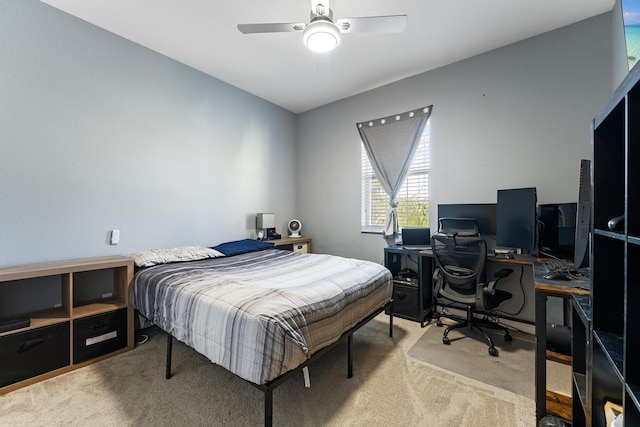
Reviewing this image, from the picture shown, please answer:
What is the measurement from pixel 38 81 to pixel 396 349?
3826 mm

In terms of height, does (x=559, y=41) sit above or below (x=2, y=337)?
above

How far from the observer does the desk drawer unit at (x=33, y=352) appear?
5.77 feet

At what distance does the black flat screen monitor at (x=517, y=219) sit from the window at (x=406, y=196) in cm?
88

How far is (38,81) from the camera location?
219 cm

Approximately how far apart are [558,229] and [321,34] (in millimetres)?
2565

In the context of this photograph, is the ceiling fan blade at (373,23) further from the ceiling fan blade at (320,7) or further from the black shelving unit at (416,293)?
the black shelving unit at (416,293)

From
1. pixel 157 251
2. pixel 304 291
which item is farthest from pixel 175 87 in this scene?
pixel 304 291

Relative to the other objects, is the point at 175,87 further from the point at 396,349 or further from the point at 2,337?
the point at 396,349

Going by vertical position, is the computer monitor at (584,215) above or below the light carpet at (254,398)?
above

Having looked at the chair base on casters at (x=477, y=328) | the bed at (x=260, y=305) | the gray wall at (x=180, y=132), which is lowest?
the chair base on casters at (x=477, y=328)

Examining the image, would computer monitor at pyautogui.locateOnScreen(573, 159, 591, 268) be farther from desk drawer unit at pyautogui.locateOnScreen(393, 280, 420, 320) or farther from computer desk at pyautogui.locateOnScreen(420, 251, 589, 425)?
desk drawer unit at pyautogui.locateOnScreen(393, 280, 420, 320)

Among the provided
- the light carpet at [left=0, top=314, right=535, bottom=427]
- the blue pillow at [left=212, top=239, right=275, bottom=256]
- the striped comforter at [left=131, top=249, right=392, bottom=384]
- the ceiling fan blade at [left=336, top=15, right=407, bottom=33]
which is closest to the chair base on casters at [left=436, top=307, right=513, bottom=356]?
the light carpet at [left=0, top=314, right=535, bottom=427]

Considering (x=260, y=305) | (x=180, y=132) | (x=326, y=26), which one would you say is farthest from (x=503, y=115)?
(x=180, y=132)

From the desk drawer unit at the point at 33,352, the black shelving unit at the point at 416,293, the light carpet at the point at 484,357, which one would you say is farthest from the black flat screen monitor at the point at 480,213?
the desk drawer unit at the point at 33,352
